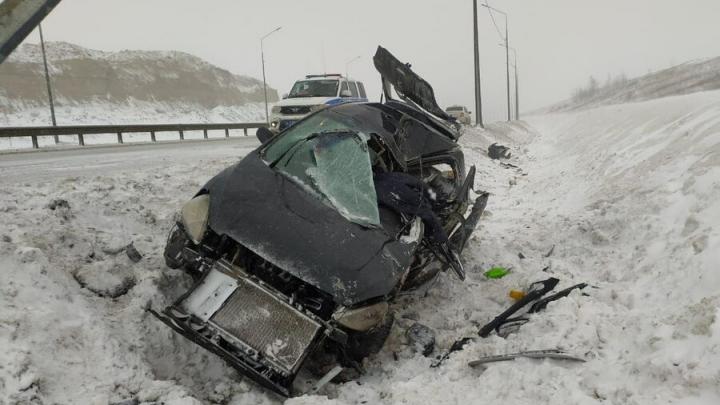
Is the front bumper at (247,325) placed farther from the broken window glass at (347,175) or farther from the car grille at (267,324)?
the broken window glass at (347,175)

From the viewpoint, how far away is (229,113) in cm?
4853

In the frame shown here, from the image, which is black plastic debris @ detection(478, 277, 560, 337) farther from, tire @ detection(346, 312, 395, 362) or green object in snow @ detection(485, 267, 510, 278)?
tire @ detection(346, 312, 395, 362)

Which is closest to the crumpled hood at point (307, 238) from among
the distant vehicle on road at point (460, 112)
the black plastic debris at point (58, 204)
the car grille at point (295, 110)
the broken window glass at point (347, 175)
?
the broken window glass at point (347, 175)

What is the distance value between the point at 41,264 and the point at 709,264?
4867mm

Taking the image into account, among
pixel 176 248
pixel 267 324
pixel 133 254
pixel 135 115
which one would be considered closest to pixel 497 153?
pixel 133 254

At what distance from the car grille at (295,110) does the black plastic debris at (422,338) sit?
880 centimetres

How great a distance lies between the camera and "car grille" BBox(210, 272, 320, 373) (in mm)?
3109

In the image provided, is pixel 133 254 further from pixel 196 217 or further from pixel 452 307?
pixel 452 307

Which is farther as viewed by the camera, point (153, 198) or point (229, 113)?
point (229, 113)

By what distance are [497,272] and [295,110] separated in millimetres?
8263

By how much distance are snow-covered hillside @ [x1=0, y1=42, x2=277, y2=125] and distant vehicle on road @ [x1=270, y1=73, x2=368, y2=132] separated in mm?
27376

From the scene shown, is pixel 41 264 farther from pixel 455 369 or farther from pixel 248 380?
pixel 455 369

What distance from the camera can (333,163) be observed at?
425 cm

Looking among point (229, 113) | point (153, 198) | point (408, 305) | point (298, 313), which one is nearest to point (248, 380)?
point (298, 313)
